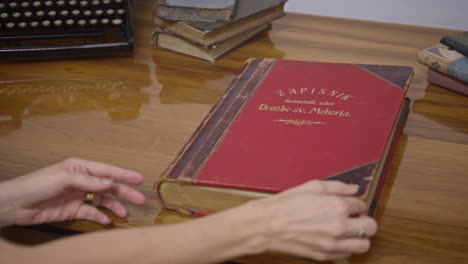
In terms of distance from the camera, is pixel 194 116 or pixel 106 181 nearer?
pixel 106 181

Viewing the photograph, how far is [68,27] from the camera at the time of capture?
1.54 meters

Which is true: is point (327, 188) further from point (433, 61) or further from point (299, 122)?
point (433, 61)

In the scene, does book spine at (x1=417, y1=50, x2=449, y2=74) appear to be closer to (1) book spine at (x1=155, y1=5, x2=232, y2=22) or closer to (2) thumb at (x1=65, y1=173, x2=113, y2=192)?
(1) book spine at (x1=155, y1=5, x2=232, y2=22)

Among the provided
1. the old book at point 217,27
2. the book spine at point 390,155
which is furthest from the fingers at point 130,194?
the old book at point 217,27

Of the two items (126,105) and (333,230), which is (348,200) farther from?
(126,105)

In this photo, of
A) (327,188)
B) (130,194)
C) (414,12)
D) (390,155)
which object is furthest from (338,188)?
(414,12)

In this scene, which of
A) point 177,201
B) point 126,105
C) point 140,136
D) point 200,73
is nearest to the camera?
point 177,201

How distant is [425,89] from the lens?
1358 mm

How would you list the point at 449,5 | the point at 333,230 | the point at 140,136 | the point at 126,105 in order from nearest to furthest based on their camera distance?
1. the point at 333,230
2. the point at 140,136
3. the point at 126,105
4. the point at 449,5

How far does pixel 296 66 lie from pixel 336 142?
0.32 m

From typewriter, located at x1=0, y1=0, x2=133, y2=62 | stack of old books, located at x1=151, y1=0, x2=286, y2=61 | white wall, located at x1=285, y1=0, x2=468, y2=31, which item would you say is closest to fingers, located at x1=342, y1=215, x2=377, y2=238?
stack of old books, located at x1=151, y1=0, x2=286, y2=61

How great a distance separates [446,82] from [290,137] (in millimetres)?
546

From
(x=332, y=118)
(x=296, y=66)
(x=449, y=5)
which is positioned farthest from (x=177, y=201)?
(x=449, y=5)

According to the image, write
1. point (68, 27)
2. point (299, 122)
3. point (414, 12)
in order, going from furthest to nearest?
point (414, 12) < point (68, 27) < point (299, 122)
